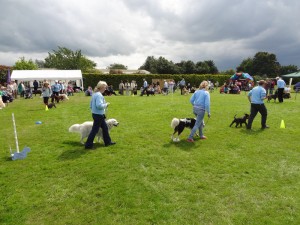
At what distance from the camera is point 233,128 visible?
10516 millimetres

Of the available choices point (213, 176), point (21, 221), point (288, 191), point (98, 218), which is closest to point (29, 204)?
point (21, 221)

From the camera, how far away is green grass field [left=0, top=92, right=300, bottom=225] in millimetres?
4297

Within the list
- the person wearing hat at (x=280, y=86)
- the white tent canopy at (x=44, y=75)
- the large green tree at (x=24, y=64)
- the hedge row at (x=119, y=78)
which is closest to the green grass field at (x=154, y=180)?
the person wearing hat at (x=280, y=86)

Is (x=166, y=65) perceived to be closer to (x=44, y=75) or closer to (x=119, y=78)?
(x=119, y=78)

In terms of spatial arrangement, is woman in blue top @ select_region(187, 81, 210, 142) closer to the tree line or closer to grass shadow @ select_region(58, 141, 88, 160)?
grass shadow @ select_region(58, 141, 88, 160)

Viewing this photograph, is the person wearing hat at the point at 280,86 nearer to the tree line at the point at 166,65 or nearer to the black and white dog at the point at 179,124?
the black and white dog at the point at 179,124

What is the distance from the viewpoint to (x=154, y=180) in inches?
218

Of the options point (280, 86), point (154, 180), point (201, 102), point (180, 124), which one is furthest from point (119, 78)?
point (154, 180)

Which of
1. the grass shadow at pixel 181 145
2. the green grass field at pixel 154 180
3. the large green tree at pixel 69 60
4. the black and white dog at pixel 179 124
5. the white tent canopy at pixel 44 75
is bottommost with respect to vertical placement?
the green grass field at pixel 154 180

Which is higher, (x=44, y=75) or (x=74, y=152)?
(x=44, y=75)

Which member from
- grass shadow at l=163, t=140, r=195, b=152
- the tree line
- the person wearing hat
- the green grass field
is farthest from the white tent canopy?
the tree line

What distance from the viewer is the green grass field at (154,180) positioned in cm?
430

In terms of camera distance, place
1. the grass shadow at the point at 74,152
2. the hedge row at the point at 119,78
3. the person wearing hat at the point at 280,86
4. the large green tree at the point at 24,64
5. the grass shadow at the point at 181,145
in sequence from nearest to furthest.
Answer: the grass shadow at the point at 74,152 < the grass shadow at the point at 181,145 < the person wearing hat at the point at 280,86 < the hedge row at the point at 119,78 < the large green tree at the point at 24,64

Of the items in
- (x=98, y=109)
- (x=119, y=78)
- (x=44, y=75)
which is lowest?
(x=98, y=109)
